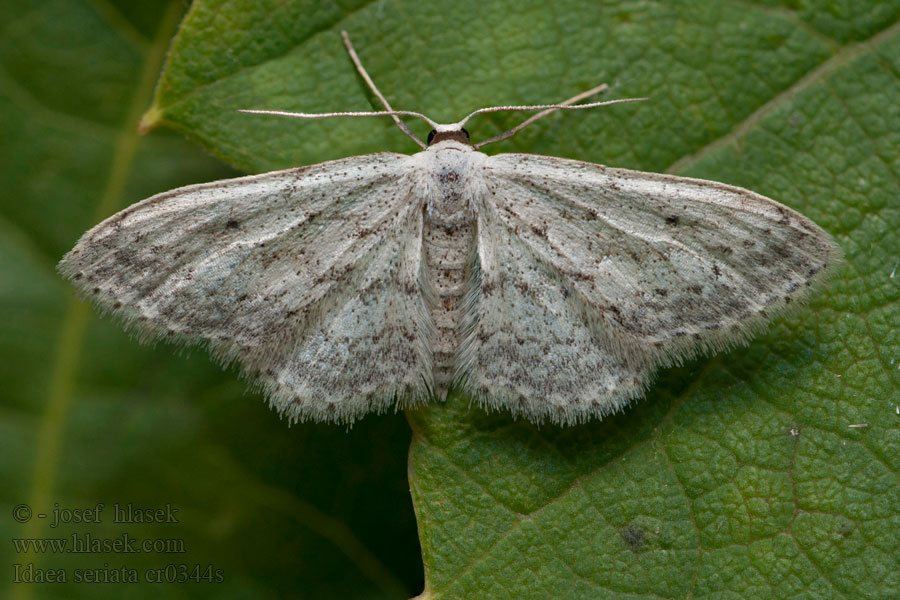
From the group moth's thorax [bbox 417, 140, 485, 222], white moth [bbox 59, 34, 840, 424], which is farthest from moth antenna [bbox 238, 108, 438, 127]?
moth's thorax [bbox 417, 140, 485, 222]

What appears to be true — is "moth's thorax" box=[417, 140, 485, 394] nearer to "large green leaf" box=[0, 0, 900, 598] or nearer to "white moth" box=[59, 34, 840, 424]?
"white moth" box=[59, 34, 840, 424]

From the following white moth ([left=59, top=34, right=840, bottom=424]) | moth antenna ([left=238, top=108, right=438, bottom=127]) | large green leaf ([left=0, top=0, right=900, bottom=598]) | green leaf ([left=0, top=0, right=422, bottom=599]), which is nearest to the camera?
white moth ([left=59, top=34, right=840, bottom=424])

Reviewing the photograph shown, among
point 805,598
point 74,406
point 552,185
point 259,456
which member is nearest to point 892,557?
point 805,598

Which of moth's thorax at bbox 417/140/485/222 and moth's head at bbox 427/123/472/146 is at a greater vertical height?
moth's head at bbox 427/123/472/146

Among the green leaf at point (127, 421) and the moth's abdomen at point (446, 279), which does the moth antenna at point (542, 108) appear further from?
the green leaf at point (127, 421)

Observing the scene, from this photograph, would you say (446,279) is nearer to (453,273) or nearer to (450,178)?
(453,273)

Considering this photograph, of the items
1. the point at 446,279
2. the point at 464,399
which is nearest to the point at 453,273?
the point at 446,279

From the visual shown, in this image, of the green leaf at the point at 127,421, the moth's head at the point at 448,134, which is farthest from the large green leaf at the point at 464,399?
the moth's head at the point at 448,134
